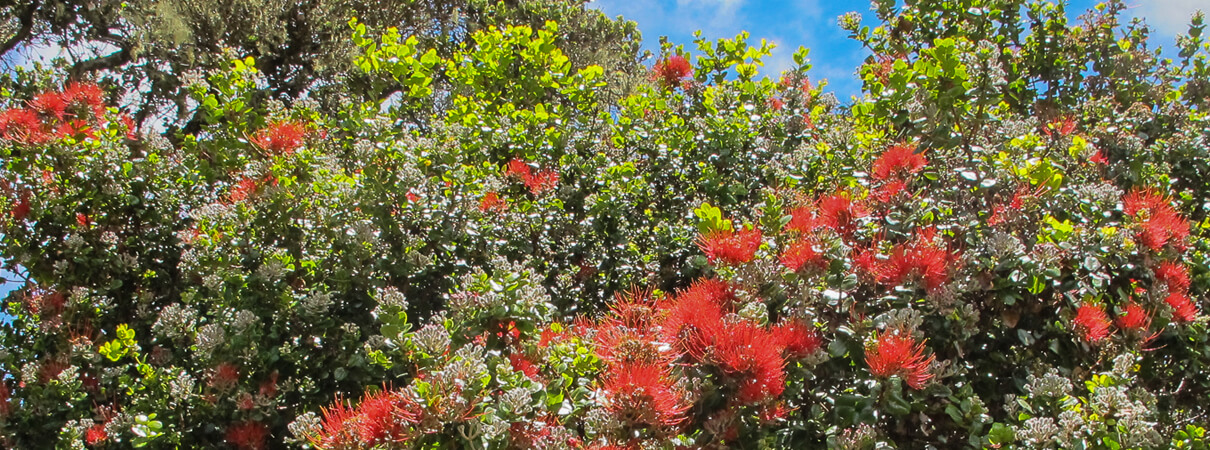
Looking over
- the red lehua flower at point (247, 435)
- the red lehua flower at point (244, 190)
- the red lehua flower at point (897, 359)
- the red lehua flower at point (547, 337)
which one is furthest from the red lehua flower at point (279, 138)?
the red lehua flower at point (897, 359)

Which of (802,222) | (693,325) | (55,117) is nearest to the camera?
(693,325)

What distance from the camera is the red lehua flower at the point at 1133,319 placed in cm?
309

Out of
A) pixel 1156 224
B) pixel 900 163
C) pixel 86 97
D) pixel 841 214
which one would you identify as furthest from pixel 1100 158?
pixel 86 97

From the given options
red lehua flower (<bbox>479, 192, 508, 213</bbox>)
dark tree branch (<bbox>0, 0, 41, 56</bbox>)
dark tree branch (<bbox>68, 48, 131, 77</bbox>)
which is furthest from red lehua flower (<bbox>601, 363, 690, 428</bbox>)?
dark tree branch (<bbox>0, 0, 41, 56</bbox>)

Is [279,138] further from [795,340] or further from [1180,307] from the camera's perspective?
[1180,307]

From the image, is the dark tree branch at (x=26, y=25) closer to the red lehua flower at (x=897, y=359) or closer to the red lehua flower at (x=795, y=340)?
the red lehua flower at (x=795, y=340)

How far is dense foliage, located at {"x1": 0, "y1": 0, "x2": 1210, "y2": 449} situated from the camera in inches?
108

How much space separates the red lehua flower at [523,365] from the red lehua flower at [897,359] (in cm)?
103

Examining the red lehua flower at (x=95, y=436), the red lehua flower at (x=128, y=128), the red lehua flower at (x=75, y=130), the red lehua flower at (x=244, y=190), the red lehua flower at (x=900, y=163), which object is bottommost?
the red lehua flower at (x=95, y=436)

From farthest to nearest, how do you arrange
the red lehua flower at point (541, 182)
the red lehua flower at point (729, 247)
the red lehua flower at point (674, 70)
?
1. the red lehua flower at point (674, 70)
2. the red lehua flower at point (541, 182)
3. the red lehua flower at point (729, 247)

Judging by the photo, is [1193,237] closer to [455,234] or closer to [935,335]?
[935,335]

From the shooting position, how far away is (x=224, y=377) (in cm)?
357

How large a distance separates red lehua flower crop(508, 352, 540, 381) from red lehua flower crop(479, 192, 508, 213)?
132 centimetres

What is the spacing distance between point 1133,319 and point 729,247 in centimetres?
145
